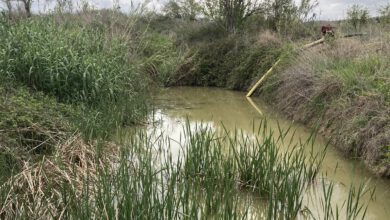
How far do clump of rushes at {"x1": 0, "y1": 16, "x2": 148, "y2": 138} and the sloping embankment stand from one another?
3.09 meters

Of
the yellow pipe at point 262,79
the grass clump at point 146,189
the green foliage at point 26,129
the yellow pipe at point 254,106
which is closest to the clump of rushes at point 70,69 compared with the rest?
the green foliage at point 26,129

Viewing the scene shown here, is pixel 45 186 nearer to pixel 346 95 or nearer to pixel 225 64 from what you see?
pixel 346 95

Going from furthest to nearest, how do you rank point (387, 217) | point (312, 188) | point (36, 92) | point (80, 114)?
point (36, 92) → point (80, 114) → point (312, 188) → point (387, 217)

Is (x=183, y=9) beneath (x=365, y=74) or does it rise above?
above

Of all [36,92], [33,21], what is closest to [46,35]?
[33,21]

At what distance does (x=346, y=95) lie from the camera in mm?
6895

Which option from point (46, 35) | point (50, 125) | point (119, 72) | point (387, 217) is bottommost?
point (387, 217)

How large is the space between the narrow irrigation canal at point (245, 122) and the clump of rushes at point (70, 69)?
85 centimetres

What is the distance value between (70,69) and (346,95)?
4.40 m

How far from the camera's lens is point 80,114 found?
584cm

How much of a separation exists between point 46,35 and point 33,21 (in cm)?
92

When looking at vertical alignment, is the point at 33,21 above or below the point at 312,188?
above

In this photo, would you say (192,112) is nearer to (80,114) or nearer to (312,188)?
(80,114)

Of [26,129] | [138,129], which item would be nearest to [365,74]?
[138,129]
